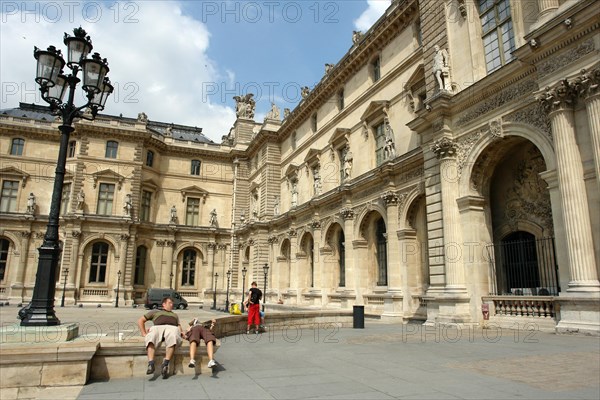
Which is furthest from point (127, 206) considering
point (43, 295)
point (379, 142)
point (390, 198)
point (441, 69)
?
point (43, 295)

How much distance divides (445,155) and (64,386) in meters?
14.5

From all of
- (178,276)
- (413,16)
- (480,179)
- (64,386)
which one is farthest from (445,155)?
(178,276)

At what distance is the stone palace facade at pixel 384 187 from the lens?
12.4m

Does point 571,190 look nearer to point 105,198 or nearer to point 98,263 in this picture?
point 98,263

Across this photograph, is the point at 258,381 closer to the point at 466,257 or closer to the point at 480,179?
the point at 466,257

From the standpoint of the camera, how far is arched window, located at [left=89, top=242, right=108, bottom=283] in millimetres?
39938

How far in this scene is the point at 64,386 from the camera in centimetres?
643

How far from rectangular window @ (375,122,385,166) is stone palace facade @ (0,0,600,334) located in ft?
0.41

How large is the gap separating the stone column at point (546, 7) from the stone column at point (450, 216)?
5138 mm

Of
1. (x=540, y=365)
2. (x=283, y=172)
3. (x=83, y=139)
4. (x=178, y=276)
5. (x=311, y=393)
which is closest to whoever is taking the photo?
(x=311, y=393)

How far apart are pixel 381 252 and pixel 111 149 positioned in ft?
101

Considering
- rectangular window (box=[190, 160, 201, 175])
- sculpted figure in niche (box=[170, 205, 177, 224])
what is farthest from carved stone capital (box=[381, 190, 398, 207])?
rectangular window (box=[190, 160, 201, 175])

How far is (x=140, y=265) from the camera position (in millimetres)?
43406

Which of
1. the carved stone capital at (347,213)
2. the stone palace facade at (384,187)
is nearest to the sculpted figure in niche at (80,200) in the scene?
the stone palace facade at (384,187)
